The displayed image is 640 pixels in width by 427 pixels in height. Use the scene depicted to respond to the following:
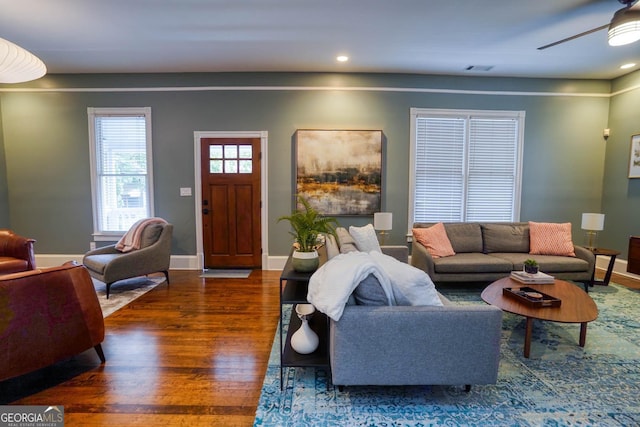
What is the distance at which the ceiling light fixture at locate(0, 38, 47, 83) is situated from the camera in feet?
7.36

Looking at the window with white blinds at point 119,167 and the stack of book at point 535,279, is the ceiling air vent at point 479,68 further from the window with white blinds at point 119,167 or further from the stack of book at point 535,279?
the window with white blinds at point 119,167

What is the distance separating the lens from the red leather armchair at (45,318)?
1788 mm

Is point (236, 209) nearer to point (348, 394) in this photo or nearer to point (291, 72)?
point (291, 72)

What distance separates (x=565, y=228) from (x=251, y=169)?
448cm

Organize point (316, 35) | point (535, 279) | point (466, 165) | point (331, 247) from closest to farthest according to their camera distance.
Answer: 1. point (331, 247)
2. point (535, 279)
3. point (316, 35)
4. point (466, 165)

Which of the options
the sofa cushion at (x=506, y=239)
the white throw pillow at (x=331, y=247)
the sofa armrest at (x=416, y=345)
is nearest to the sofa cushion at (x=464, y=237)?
the sofa cushion at (x=506, y=239)

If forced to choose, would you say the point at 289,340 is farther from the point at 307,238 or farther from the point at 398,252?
the point at 398,252

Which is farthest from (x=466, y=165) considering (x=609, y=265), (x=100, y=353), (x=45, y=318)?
(x=45, y=318)

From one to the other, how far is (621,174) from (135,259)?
699cm

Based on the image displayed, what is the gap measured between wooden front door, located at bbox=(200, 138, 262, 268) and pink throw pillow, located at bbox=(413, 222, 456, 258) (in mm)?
2412

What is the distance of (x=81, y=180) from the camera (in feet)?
15.4

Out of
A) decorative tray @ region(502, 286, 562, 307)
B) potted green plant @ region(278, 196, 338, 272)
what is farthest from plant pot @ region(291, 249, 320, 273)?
decorative tray @ region(502, 286, 562, 307)

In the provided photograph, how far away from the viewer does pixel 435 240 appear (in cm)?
395

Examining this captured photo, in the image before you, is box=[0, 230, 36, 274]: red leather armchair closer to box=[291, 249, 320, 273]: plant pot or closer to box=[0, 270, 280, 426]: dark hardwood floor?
box=[0, 270, 280, 426]: dark hardwood floor
